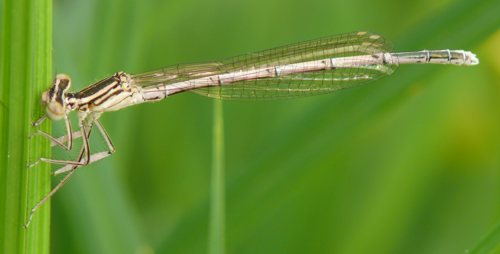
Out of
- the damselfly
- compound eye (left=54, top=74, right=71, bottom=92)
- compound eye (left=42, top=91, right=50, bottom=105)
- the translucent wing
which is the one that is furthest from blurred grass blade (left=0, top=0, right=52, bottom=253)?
the translucent wing

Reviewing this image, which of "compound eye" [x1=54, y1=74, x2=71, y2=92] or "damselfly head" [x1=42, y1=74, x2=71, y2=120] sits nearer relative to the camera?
"damselfly head" [x1=42, y1=74, x2=71, y2=120]

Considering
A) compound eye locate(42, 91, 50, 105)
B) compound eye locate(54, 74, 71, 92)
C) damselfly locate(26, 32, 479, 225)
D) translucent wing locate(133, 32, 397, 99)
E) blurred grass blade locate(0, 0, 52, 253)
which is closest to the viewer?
blurred grass blade locate(0, 0, 52, 253)

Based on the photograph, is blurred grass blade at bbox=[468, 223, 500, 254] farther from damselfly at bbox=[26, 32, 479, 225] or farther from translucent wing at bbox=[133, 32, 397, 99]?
translucent wing at bbox=[133, 32, 397, 99]

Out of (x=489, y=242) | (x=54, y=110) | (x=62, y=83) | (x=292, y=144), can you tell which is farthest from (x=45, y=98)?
(x=489, y=242)

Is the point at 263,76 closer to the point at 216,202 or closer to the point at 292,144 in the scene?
the point at 292,144

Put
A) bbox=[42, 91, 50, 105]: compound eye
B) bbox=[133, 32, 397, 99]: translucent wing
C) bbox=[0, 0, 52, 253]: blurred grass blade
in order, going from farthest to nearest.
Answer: bbox=[133, 32, 397, 99]: translucent wing, bbox=[42, 91, 50, 105]: compound eye, bbox=[0, 0, 52, 253]: blurred grass blade

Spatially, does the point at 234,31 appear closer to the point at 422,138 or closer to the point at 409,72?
the point at 422,138

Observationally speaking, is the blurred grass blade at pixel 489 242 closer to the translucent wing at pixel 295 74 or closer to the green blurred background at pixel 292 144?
the green blurred background at pixel 292 144

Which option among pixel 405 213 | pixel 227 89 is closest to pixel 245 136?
pixel 227 89
